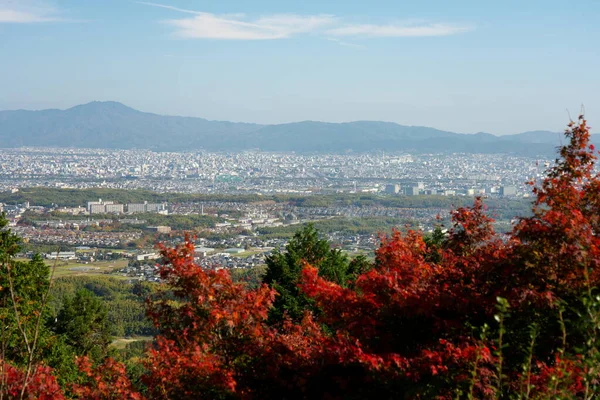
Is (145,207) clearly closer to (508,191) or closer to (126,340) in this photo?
(508,191)

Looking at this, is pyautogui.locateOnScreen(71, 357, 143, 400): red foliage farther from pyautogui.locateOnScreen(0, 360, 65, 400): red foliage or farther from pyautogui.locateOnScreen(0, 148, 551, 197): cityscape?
pyautogui.locateOnScreen(0, 148, 551, 197): cityscape

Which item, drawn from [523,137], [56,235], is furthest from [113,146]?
[56,235]

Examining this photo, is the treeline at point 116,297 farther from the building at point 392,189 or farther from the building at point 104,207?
the building at point 392,189

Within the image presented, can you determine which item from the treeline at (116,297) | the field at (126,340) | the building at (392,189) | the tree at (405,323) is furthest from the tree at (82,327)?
the building at (392,189)

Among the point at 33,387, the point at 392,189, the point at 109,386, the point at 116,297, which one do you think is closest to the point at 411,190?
the point at 392,189

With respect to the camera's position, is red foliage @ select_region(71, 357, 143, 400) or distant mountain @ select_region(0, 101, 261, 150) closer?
red foliage @ select_region(71, 357, 143, 400)

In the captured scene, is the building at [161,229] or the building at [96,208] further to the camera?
the building at [96,208]

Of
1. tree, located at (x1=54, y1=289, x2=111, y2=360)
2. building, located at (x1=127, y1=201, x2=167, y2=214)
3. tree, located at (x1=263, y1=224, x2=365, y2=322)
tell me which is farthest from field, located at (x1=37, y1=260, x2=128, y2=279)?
building, located at (x1=127, y1=201, x2=167, y2=214)

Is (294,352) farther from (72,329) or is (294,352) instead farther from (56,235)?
(56,235)
